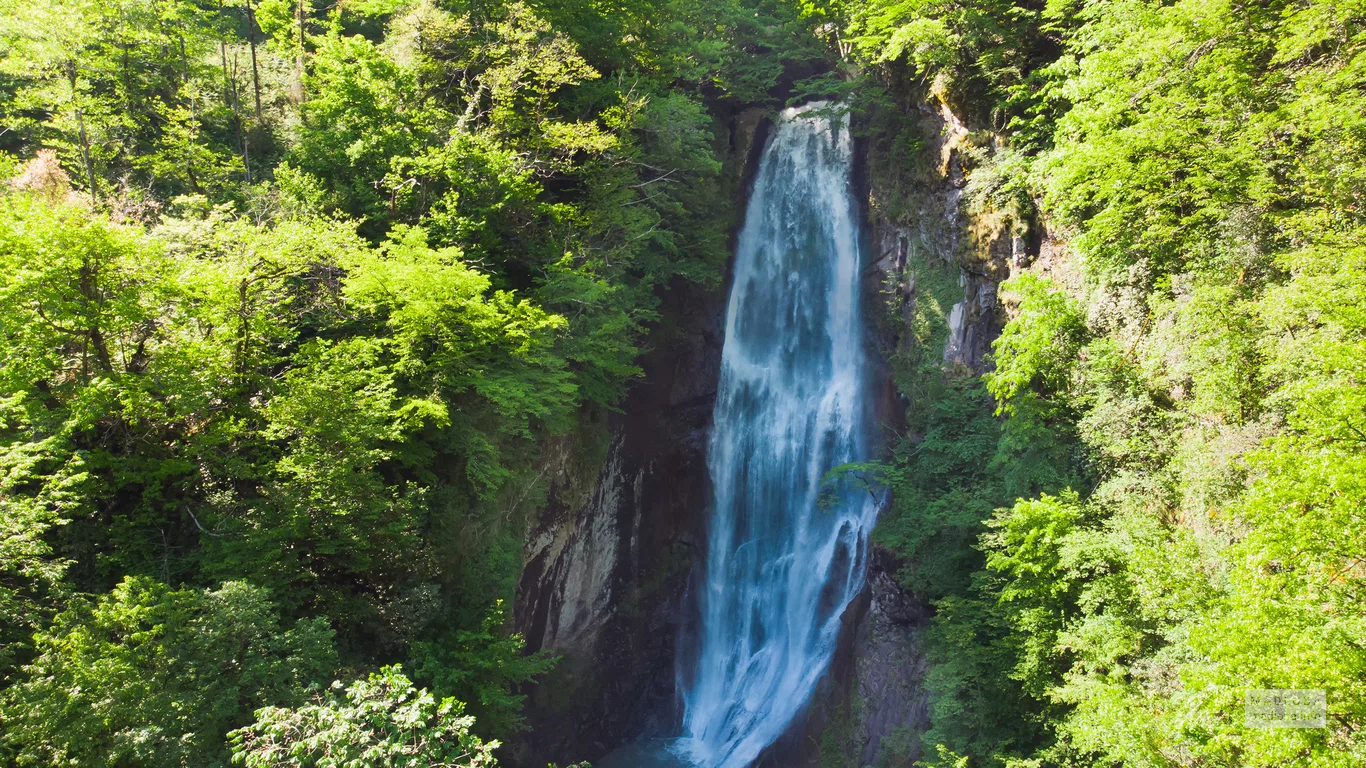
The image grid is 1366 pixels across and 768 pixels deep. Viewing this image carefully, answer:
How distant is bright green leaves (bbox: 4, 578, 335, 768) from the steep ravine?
8970 mm

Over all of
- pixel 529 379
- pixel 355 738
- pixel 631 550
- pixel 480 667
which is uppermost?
pixel 529 379

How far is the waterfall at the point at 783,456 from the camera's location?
22812mm

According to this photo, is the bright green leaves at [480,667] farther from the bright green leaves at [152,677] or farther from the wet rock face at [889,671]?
the wet rock face at [889,671]

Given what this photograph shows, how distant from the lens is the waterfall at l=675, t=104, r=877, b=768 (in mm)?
22812

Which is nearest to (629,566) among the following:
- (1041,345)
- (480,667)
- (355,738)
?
(480,667)

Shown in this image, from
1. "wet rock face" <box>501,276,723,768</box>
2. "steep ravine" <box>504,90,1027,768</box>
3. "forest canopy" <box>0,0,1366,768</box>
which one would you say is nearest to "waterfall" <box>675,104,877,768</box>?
"steep ravine" <box>504,90,1027,768</box>

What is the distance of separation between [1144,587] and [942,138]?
1471cm

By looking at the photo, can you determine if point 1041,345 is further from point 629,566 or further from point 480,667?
point 629,566

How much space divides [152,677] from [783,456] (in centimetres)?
1900

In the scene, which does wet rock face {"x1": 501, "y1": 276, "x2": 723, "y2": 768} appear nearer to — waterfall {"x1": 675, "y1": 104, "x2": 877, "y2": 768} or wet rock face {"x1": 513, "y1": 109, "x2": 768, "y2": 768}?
wet rock face {"x1": 513, "y1": 109, "x2": 768, "y2": 768}

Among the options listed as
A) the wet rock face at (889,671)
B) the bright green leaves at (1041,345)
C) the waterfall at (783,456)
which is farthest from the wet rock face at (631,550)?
the bright green leaves at (1041,345)

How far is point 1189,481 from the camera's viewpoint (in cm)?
1146

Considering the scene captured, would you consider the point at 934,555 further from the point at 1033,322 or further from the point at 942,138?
the point at 942,138

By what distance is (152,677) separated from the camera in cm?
845
